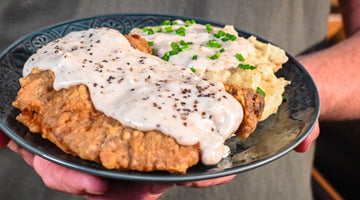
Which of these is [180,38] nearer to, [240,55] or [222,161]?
[240,55]

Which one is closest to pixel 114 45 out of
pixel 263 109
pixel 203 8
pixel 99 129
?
pixel 99 129

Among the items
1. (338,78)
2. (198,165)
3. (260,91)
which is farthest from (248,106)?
(338,78)

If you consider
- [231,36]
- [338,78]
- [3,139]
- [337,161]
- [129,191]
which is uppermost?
[231,36]

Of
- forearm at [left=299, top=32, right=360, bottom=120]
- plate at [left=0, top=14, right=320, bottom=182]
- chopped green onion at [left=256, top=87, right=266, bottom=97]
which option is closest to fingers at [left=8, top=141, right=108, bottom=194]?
plate at [left=0, top=14, right=320, bottom=182]

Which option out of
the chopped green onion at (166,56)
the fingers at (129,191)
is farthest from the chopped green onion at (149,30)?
the fingers at (129,191)

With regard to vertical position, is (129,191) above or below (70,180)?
below

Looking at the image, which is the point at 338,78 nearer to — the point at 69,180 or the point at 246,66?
the point at 246,66

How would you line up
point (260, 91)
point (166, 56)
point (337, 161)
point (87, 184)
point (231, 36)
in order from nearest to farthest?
point (87, 184) < point (260, 91) < point (166, 56) < point (231, 36) < point (337, 161)
